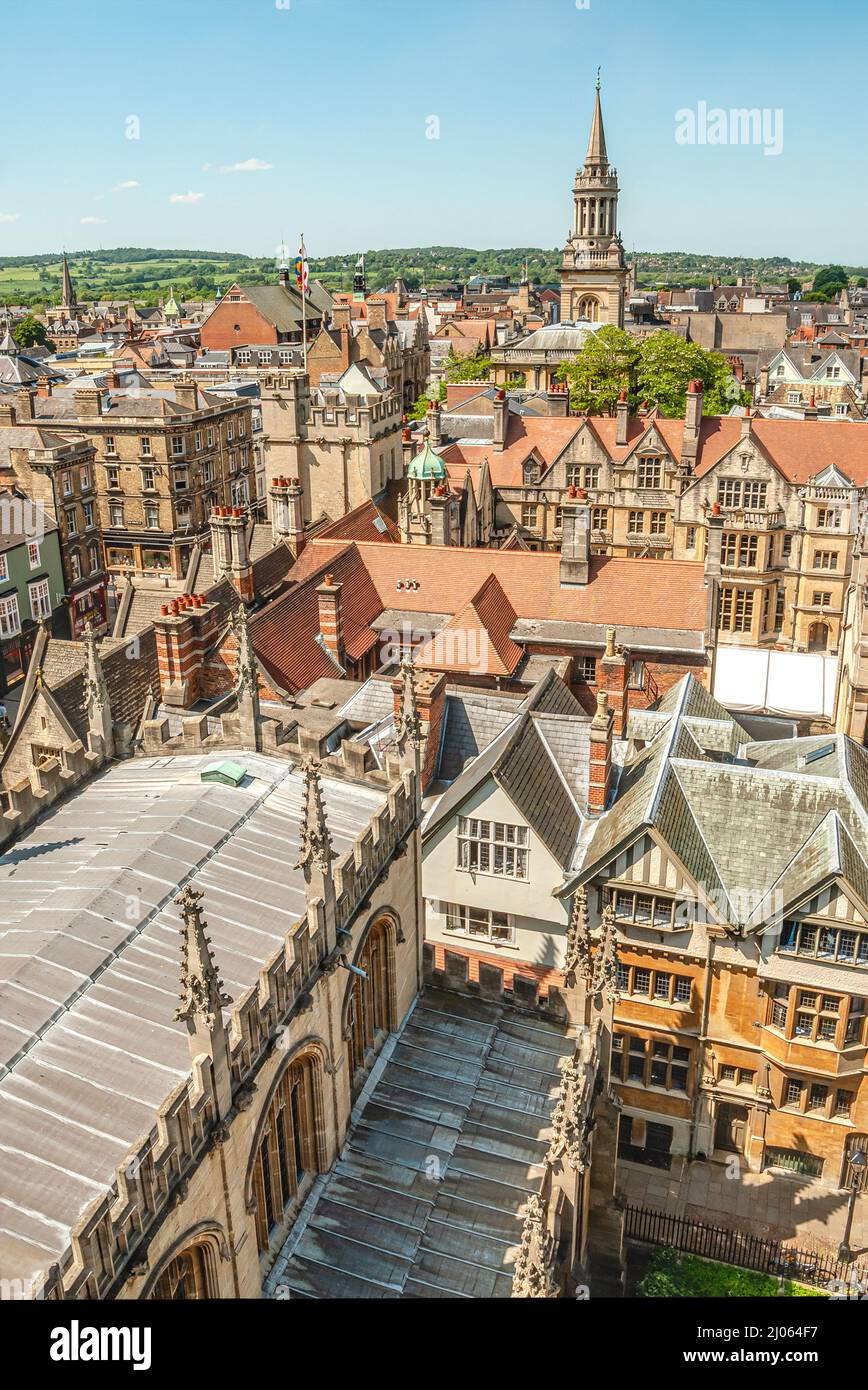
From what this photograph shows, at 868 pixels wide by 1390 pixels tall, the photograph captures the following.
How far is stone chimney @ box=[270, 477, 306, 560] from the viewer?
4569 centimetres

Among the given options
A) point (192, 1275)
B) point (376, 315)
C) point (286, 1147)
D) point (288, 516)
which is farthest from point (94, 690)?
point (376, 315)

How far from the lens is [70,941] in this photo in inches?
611

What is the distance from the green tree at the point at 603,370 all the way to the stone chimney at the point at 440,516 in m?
33.9

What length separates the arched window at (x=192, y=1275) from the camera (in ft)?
43.1

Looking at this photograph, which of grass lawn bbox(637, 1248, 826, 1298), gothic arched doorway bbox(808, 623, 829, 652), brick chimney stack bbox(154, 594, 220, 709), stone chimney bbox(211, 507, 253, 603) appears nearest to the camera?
grass lawn bbox(637, 1248, 826, 1298)

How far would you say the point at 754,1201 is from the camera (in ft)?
85.6

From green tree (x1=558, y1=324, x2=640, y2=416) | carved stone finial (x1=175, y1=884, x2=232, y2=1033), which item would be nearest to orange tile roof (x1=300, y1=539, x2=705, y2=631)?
carved stone finial (x1=175, y1=884, x2=232, y2=1033)

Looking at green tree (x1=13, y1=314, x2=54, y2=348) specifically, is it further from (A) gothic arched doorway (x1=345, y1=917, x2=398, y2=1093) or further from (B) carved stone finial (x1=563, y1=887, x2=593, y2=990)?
(B) carved stone finial (x1=563, y1=887, x2=593, y2=990)

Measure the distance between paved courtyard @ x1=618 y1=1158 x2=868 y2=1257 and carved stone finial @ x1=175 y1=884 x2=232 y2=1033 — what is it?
17.2 metres

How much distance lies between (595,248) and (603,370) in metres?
39.2

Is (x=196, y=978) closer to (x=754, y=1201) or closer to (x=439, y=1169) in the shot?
(x=439, y=1169)

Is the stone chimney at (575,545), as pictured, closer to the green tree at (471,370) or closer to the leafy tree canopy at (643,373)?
the leafy tree canopy at (643,373)

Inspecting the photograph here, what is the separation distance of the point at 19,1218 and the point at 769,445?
57.1 m
